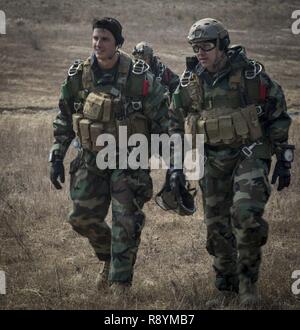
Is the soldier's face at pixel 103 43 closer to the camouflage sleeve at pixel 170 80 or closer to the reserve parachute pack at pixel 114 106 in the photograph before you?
the reserve parachute pack at pixel 114 106

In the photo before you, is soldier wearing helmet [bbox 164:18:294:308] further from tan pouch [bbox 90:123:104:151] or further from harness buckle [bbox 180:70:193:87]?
tan pouch [bbox 90:123:104:151]

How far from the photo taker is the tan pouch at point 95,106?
4.94 metres

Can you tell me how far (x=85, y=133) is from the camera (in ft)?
16.5

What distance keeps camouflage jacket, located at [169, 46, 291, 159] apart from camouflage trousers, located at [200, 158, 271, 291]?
16cm

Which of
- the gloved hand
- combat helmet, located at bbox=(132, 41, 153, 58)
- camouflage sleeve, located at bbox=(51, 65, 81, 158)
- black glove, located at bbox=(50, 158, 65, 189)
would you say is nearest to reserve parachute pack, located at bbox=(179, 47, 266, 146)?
the gloved hand

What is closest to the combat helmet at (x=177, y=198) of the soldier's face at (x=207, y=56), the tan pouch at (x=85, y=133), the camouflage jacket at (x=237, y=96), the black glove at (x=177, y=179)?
the black glove at (x=177, y=179)

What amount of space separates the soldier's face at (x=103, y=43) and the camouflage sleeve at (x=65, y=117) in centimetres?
38

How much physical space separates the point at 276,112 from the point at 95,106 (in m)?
1.47

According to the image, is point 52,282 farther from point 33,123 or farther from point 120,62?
point 33,123

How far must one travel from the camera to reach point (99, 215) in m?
5.16

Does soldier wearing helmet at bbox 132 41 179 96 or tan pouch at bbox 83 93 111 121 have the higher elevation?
soldier wearing helmet at bbox 132 41 179 96

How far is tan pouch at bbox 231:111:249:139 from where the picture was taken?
474cm

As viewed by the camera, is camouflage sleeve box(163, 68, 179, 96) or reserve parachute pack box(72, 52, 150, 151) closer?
reserve parachute pack box(72, 52, 150, 151)
